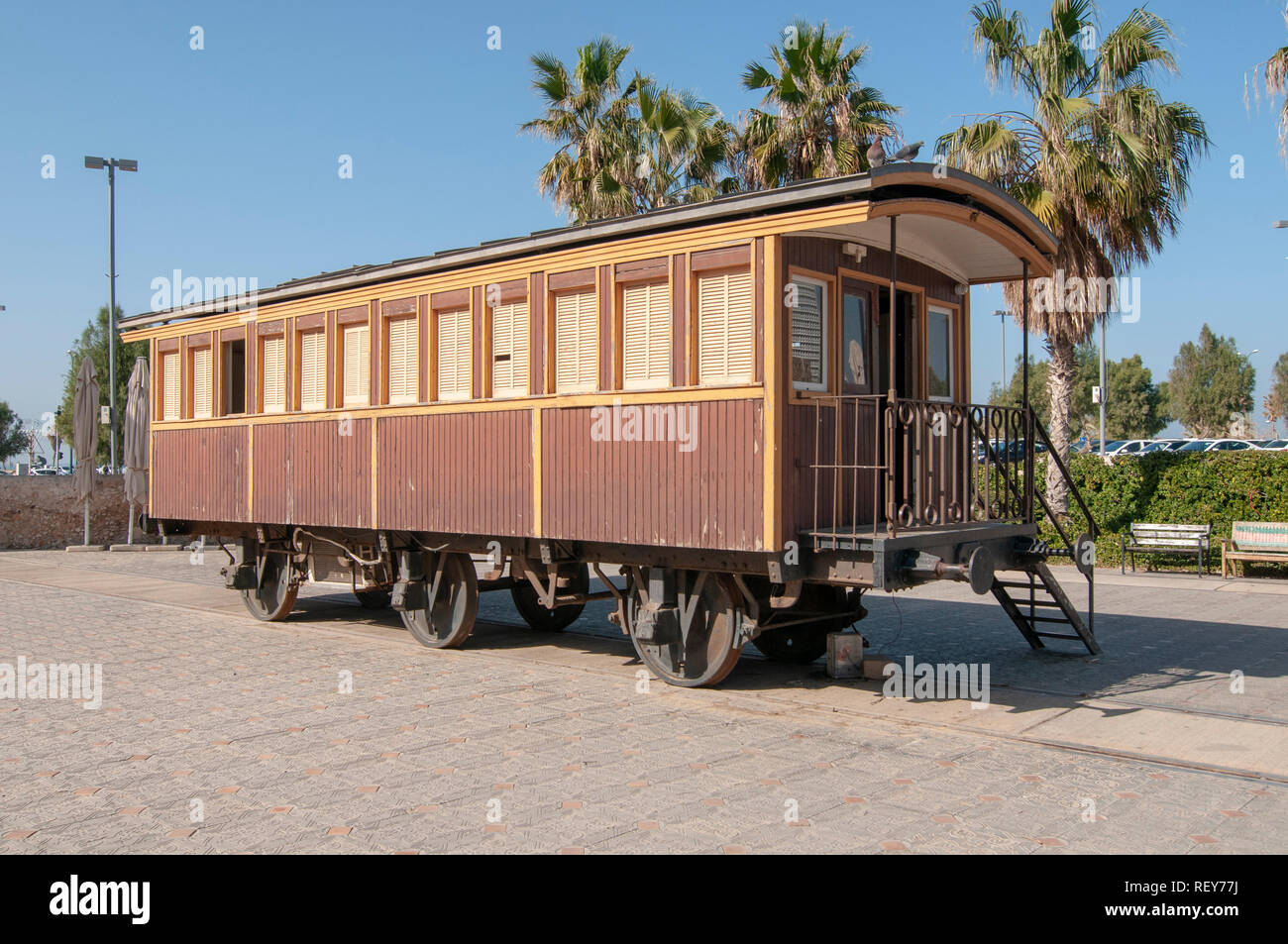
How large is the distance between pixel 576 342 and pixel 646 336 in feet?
2.78

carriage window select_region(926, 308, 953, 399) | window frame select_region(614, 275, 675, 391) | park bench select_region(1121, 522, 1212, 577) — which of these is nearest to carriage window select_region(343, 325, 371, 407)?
window frame select_region(614, 275, 675, 391)

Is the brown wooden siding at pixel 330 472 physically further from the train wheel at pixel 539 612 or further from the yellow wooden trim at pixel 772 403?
the yellow wooden trim at pixel 772 403

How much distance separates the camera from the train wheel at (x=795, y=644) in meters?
10.1

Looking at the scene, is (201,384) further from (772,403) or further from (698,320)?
(772,403)

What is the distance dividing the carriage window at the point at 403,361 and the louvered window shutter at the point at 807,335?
14.3 feet

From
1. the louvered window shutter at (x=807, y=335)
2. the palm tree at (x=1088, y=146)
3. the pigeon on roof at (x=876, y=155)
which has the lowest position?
the louvered window shutter at (x=807, y=335)

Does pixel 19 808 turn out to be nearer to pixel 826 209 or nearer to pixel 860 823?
pixel 860 823

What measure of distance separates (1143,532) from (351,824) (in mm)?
15599

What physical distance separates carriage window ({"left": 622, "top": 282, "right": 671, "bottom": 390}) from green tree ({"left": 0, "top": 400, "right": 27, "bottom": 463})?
2571 inches

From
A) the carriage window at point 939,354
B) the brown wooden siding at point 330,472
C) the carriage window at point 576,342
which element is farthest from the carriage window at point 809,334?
the brown wooden siding at point 330,472

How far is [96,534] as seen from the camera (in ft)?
84.9

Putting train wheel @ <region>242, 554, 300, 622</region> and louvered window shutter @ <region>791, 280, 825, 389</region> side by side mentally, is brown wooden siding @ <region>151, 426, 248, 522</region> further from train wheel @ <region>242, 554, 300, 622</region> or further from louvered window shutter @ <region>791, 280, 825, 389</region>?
louvered window shutter @ <region>791, 280, 825, 389</region>

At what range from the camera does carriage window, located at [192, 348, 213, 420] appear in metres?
14.1
